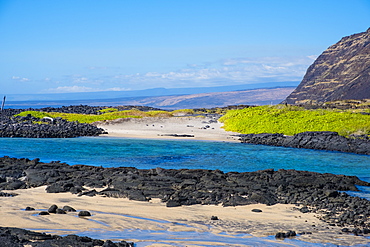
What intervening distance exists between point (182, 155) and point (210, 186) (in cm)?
1280

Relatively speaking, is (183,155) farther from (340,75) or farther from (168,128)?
(340,75)

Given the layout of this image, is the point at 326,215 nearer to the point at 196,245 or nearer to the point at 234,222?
the point at 234,222

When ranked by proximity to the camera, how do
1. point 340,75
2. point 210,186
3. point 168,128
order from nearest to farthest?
point 210,186 < point 168,128 < point 340,75

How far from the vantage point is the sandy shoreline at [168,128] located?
1697 inches

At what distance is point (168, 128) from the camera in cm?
5066

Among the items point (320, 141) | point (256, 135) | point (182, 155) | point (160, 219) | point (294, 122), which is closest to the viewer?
point (160, 219)

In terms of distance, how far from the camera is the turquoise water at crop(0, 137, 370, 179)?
2630 cm

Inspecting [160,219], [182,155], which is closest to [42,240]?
[160,219]

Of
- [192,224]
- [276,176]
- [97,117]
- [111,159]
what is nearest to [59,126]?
[97,117]

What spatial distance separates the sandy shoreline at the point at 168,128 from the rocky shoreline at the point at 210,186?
19.9 m

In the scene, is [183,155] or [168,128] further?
[168,128]

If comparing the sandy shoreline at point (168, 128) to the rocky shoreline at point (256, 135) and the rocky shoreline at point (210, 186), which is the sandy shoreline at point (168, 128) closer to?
the rocky shoreline at point (256, 135)

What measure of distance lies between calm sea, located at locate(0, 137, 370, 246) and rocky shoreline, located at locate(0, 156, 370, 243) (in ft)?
13.2

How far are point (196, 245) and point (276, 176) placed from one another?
10.3 m
